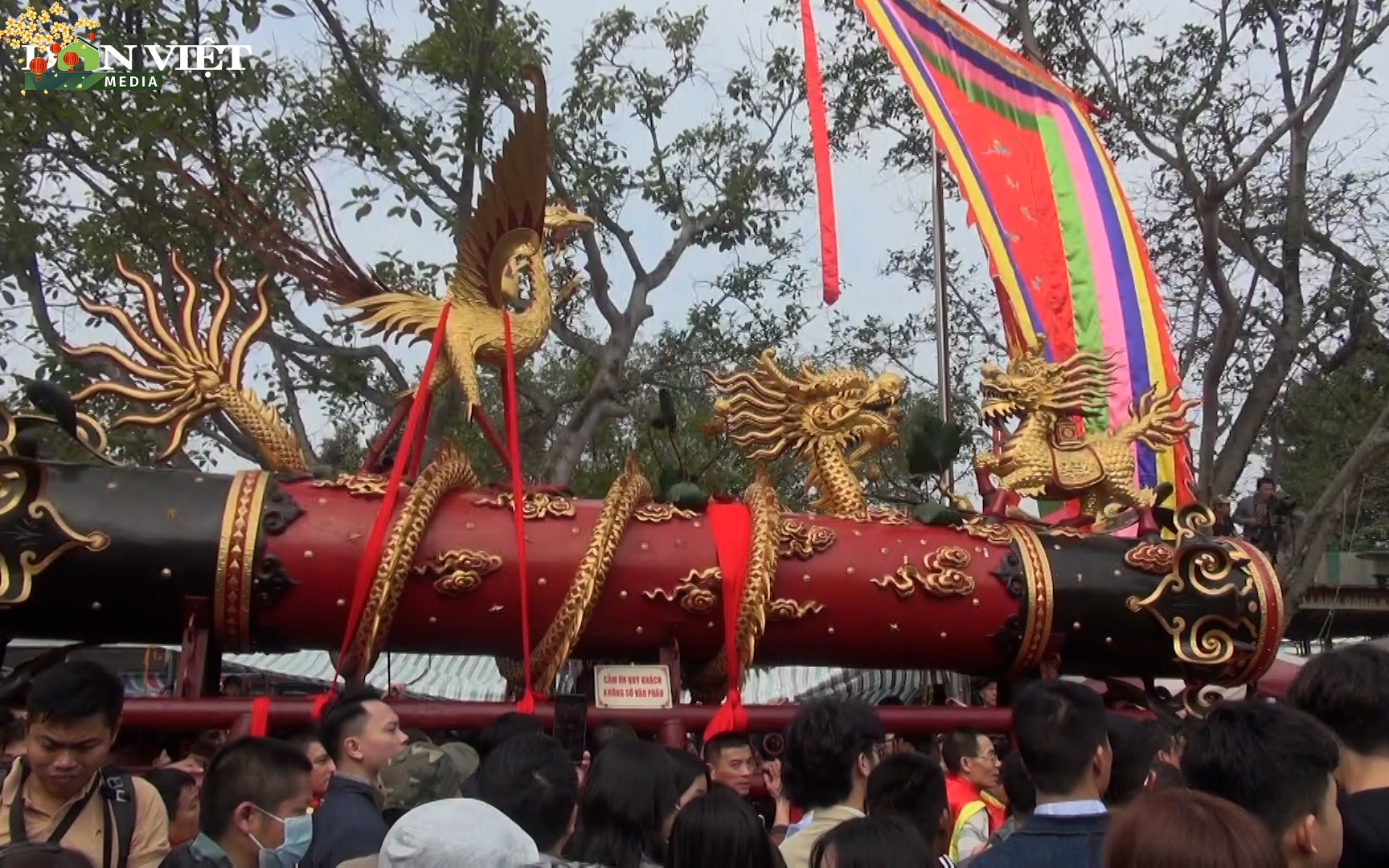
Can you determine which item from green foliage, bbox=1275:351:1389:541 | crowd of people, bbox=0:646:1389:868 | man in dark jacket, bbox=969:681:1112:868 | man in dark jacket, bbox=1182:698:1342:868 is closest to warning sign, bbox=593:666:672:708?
crowd of people, bbox=0:646:1389:868

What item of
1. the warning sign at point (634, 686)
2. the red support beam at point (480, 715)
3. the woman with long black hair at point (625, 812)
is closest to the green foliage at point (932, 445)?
the red support beam at point (480, 715)

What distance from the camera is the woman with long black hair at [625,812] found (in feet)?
8.98

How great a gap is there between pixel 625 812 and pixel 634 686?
247 cm

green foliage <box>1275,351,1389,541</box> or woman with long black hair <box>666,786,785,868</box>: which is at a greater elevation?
green foliage <box>1275,351,1389,541</box>

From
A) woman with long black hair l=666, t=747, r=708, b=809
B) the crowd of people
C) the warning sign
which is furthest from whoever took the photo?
the warning sign

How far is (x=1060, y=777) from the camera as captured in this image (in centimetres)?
271

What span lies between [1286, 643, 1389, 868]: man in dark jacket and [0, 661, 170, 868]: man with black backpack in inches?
103

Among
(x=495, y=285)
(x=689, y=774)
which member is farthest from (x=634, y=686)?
(x=689, y=774)

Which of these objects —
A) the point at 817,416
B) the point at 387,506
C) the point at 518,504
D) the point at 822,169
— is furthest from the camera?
the point at 822,169

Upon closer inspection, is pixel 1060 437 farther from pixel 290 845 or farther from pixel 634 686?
pixel 290 845

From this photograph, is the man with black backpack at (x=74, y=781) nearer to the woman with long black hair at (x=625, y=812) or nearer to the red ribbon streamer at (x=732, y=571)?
the woman with long black hair at (x=625, y=812)

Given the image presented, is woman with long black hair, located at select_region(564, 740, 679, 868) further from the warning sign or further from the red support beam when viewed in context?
the warning sign

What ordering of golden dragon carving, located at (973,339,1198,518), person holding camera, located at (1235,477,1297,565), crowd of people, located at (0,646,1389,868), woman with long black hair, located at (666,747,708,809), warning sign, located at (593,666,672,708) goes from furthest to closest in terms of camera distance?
person holding camera, located at (1235,477,1297,565) < golden dragon carving, located at (973,339,1198,518) < warning sign, located at (593,666,672,708) < woman with long black hair, located at (666,747,708,809) < crowd of people, located at (0,646,1389,868)

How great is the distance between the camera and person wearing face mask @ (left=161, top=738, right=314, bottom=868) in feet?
9.62
